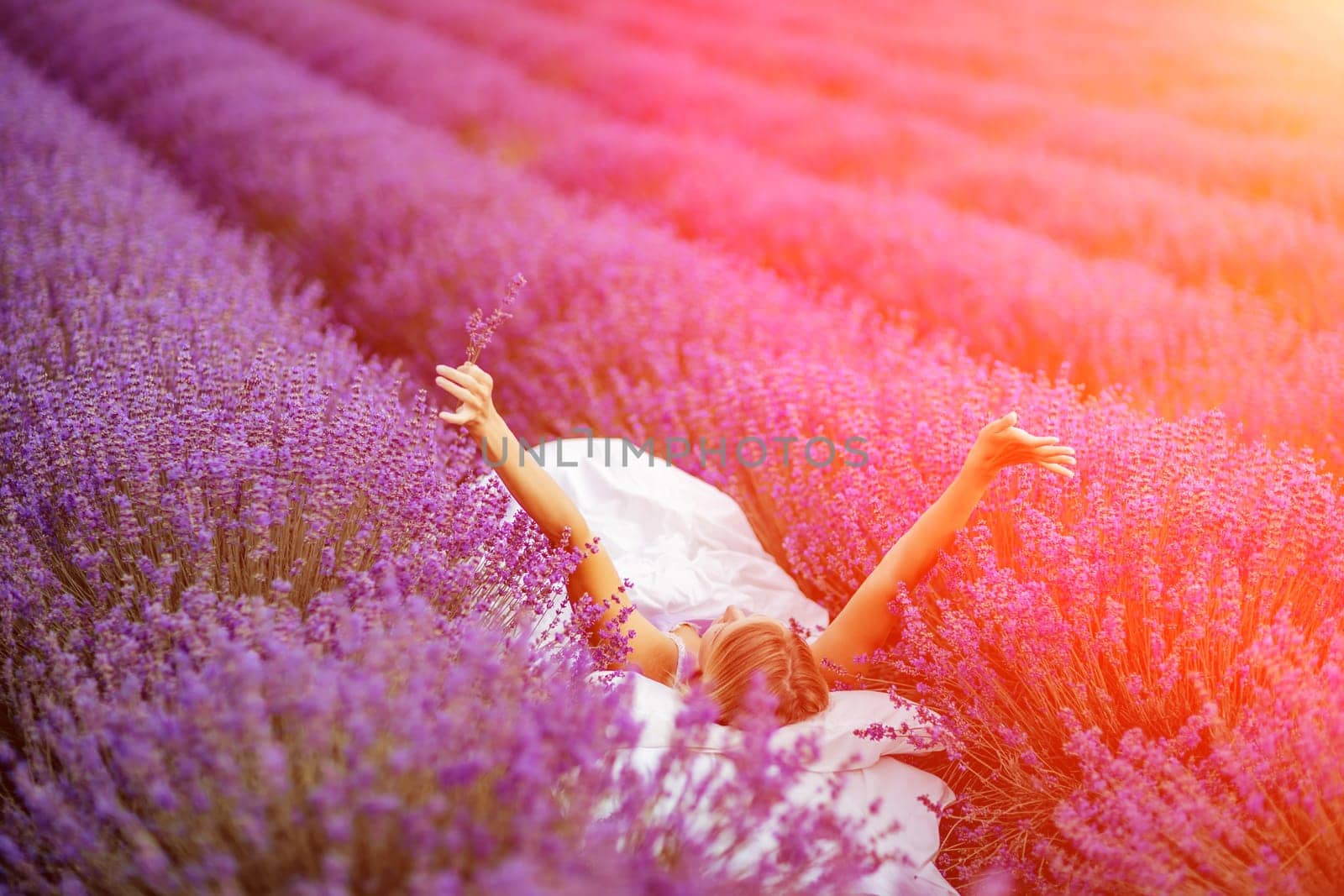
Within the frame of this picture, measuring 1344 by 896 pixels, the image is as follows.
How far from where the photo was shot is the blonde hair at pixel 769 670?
1.44 metres

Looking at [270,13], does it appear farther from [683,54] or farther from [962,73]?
[962,73]

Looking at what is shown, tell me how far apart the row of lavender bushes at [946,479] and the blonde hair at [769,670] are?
0.56 feet

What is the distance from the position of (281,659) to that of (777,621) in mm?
892

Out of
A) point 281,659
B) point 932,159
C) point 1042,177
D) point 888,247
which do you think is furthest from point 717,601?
point 932,159

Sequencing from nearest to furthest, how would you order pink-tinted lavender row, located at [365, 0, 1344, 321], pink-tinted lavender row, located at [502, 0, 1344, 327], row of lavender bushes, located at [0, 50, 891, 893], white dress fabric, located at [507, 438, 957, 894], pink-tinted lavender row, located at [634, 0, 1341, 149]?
1. row of lavender bushes, located at [0, 50, 891, 893]
2. white dress fabric, located at [507, 438, 957, 894]
3. pink-tinted lavender row, located at [502, 0, 1344, 327]
4. pink-tinted lavender row, located at [365, 0, 1344, 321]
5. pink-tinted lavender row, located at [634, 0, 1341, 149]

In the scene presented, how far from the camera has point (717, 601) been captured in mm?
1956

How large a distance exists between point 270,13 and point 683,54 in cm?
242

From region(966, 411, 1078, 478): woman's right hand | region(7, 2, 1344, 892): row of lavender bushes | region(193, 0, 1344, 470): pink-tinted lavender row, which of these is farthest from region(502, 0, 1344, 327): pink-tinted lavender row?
region(966, 411, 1078, 478): woman's right hand

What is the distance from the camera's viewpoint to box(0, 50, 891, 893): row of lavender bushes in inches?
30.1

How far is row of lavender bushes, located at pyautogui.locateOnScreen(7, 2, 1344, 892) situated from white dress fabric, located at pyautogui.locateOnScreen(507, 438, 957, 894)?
69 millimetres

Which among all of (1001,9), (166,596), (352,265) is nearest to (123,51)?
(352,265)

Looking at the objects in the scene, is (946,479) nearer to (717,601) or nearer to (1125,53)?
(717,601)

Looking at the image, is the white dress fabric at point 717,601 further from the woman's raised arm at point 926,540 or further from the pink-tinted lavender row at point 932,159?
the pink-tinted lavender row at point 932,159

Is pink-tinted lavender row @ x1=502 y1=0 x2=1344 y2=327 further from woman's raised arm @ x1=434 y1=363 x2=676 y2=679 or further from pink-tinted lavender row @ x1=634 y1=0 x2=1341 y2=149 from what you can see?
woman's raised arm @ x1=434 y1=363 x2=676 y2=679
